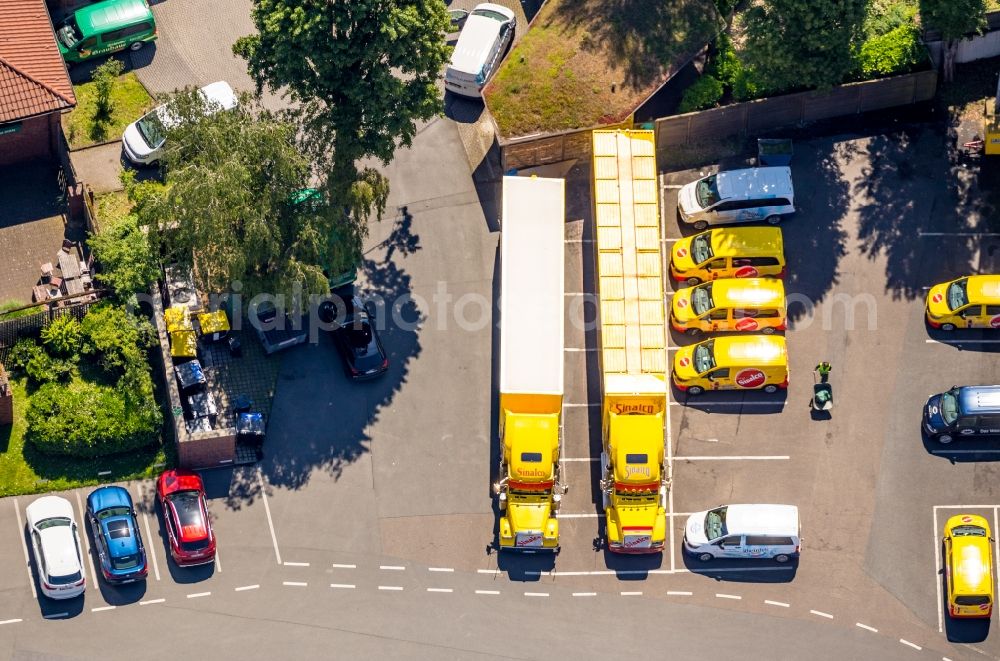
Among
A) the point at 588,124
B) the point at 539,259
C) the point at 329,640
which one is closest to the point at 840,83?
the point at 588,124

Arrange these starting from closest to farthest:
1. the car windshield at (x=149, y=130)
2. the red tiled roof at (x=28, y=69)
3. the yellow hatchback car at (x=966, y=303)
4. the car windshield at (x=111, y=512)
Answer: the car windshield at (x=111, y=512) < the yellow hatchback car at (x=966, y=303) < the red tiled roof at (x=28, y=69) < the car windshield at (x=149, y=130)

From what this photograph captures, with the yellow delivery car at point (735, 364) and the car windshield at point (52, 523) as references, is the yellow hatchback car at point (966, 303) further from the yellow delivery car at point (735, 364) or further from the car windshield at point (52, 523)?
the car windshield at point (52, 523)

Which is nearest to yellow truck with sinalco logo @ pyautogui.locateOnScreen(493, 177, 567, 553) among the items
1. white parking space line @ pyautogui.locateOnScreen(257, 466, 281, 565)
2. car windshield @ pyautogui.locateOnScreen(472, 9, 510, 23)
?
white parking space line @ pyautogui.locateOnScreen(257, 466, 281, 565)

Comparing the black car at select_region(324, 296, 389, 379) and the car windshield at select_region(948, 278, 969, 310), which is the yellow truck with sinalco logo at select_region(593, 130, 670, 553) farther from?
the car windshield at select_region(948, 278, 969, 310)

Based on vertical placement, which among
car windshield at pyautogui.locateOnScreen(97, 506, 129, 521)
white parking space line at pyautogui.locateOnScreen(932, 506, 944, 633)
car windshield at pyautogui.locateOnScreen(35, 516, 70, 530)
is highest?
car windshield at pyautogui.locateOnScreen(97, 506, 129, 521)

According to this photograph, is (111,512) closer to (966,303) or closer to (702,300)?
(702,300)

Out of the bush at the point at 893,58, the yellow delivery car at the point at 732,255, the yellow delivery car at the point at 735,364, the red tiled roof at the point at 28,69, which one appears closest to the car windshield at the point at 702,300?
the yellow delivery car at the point at 732,255

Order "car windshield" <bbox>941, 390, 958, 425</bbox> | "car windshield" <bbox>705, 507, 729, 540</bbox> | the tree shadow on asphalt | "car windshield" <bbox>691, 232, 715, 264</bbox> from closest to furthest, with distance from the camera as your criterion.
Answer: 1. "car windshield" <bbox>705, 507, 729, 540</bbox>
2. "car windshield" <bbox>941, 390, 958, 425</bbox>
3. the tree shadow on asphalt
4. "car windshield" <bbox>691, 232, 715, 264</bbox>
